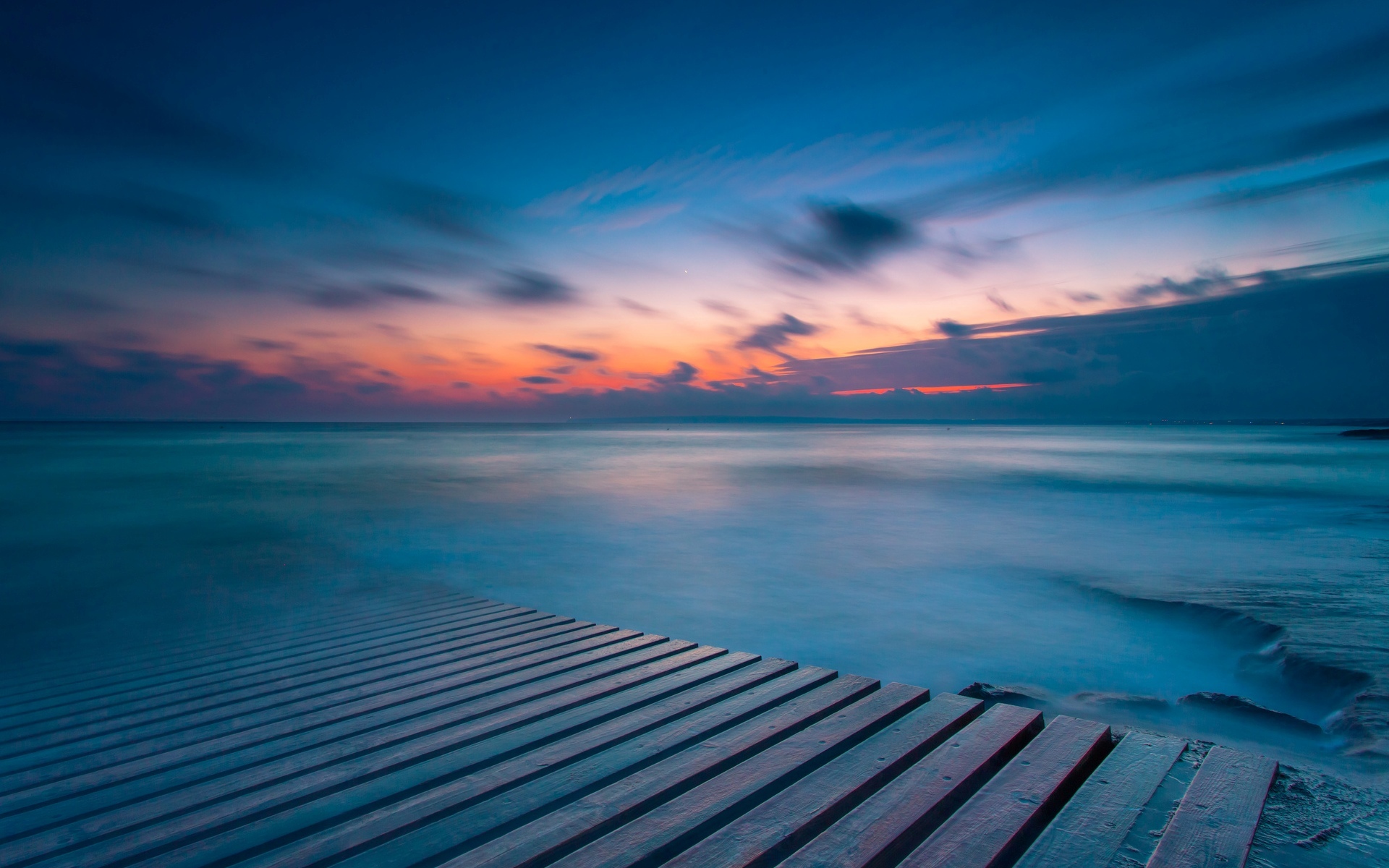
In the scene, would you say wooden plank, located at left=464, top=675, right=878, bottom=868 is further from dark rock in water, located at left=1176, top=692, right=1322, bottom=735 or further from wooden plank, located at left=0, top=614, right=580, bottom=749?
dark rock in water, located at left=1176, top=692, right=1322, bottom=735

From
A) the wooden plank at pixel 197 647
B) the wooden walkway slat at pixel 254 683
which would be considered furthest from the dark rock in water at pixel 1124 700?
the wooden plank at pixel 197 647

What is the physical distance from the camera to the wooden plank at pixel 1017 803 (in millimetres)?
2379

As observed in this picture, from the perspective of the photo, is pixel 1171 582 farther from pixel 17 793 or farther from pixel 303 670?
pixel 17 793

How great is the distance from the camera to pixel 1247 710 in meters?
5.50

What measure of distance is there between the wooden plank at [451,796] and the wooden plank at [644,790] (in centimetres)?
32

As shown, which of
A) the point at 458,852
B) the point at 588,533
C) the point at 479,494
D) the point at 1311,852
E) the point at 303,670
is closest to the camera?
the point at 458,852

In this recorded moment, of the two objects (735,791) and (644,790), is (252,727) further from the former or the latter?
(735,791)

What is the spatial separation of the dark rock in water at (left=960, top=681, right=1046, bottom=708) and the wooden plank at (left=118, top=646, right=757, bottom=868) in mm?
2110

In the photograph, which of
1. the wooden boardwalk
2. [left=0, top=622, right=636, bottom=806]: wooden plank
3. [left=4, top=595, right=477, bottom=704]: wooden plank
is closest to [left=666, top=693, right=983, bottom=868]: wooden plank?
the wooden boardwalk

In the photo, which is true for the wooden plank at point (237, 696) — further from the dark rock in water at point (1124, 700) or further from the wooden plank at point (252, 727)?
the dark rock in water at point (1124, 700)

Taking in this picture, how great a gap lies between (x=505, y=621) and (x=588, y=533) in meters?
9.65

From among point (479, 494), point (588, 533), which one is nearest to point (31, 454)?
point (479, 494)

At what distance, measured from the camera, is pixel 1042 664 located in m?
7.12

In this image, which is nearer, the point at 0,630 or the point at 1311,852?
the point at 1311,852
